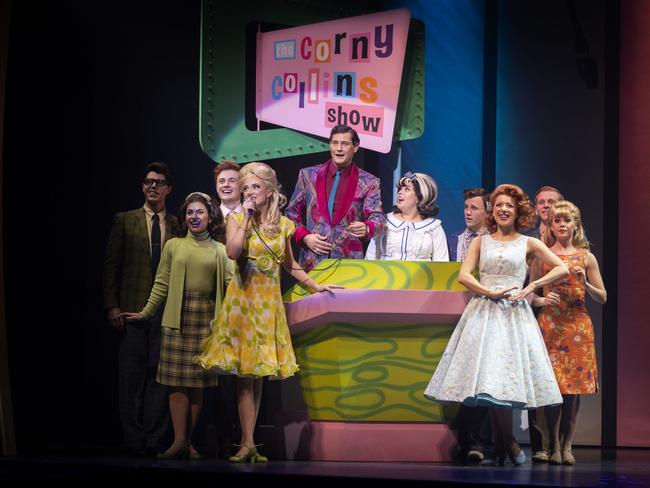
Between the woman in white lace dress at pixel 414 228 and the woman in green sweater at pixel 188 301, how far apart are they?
Result: 105 cm

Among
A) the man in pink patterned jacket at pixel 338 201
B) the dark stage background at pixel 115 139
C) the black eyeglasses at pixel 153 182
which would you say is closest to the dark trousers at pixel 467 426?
the man in pink patterned jacket at pixel 338 201

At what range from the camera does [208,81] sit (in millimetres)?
7121

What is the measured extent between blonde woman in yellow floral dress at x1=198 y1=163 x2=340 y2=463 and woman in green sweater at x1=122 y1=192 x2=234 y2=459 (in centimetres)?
24

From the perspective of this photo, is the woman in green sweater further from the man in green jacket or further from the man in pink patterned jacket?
the man in pink patterned jacket

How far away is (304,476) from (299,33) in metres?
3.43

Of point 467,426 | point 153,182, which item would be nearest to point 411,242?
point 467,426

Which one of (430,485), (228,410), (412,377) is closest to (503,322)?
(412,377)

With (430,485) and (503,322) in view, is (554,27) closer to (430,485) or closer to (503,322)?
(503,322)

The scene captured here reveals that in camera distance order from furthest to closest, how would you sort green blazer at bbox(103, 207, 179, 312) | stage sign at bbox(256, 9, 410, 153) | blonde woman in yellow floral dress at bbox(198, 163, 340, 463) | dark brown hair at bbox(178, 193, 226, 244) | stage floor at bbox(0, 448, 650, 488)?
stage sign at bbox(256, 9, 410, 153), green blazer at bbox(103, 207, 179, 312), dark brown hair at bbox(178, 193, 226, 244), blonde woman in yellow floral dress at bbox(198, 163, 340, 463), stage floor at bbox(0, 448, 650, 488)

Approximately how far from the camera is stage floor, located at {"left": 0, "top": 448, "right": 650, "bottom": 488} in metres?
4.91

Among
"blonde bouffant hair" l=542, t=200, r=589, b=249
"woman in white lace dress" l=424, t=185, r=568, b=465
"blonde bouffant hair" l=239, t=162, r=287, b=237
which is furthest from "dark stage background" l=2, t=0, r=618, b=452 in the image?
"woman in white lace dress" l=424, t=185, r=568, b=465

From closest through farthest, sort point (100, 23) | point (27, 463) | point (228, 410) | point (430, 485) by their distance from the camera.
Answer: point (430, 485) < point (27, 463) < point (228, 410) < point (100, 23)

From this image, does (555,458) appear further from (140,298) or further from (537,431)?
(140,298)

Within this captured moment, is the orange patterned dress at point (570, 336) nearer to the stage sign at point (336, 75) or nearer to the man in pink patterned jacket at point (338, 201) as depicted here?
the man in pink patterned jacket at point (338, 201)
